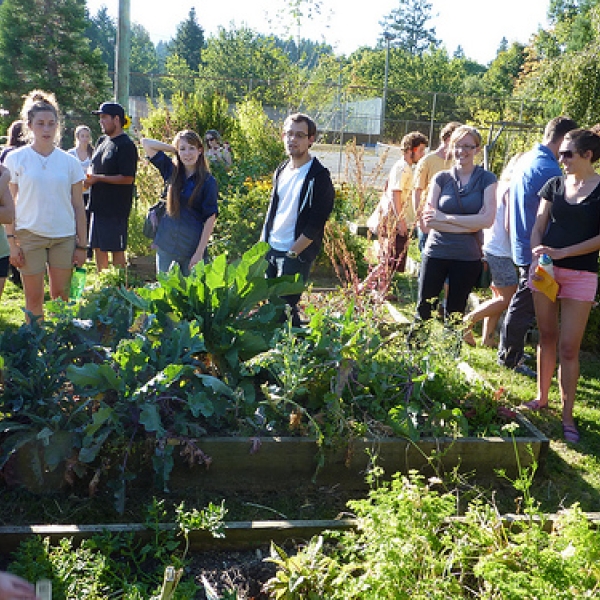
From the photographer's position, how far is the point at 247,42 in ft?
156

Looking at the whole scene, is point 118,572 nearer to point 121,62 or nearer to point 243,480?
point 243,480

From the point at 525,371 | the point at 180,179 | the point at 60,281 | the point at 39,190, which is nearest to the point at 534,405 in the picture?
the point at 525,371

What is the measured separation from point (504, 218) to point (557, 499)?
2.66 m

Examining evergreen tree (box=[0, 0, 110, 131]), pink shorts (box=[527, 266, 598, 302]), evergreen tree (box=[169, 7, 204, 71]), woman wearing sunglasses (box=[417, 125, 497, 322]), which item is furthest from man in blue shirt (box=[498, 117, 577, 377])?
evergreen tree (box=[169, 7, 204, 71])

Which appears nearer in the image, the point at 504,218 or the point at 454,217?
the point at 454,217

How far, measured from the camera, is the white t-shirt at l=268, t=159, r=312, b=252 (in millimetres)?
4758

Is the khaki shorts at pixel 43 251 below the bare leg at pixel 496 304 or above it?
above

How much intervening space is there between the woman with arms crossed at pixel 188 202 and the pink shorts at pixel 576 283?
7.98 feet

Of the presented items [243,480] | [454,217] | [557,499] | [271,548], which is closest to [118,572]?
[271,548]

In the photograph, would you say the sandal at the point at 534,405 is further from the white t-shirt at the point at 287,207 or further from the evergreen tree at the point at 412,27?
the evergreen tree at the point at 412,27

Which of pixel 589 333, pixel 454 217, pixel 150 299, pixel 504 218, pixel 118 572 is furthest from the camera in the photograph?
pixel 589 333

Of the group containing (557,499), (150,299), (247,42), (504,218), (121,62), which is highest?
(247,42)

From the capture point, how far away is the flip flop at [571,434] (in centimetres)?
430

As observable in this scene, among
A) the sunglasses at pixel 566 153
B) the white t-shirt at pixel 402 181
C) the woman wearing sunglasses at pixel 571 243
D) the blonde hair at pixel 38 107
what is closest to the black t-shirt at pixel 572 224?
the woman wearing sunglasses at pixel 571 243
